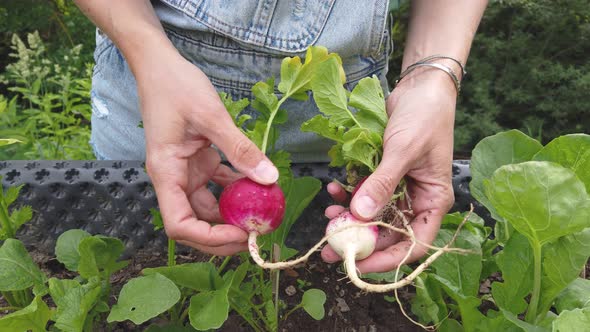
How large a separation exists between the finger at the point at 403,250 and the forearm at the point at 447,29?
12.5 inches

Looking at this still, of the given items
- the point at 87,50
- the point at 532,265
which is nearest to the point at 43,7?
the point at 87,50

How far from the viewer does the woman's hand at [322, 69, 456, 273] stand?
799 millimetres

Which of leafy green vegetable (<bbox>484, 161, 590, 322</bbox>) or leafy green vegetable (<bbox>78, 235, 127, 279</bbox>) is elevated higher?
leafy green vegetable (<bbox>484, 161, 590, 322</bbox>)

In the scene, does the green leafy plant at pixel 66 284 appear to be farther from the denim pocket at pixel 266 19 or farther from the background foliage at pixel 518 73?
the background foliage at pixel 518 73

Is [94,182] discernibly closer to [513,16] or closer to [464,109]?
[464,109]

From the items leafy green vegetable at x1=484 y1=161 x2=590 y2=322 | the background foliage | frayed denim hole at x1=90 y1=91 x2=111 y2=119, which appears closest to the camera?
leafy green vegetable at x1=484 y1=161 x2=590 y2=322

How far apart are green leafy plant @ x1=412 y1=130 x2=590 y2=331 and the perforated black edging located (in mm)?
263

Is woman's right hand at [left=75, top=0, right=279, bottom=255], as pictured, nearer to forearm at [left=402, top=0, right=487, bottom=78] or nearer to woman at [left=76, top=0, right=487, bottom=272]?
woman at [left=76, top=0, right=487, bottom=272]

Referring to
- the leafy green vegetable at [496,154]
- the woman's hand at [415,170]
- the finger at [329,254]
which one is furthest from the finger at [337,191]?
the leafy green vegetable at [496,154]

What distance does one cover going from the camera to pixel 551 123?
2758mm

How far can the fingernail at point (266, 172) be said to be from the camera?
81 cm

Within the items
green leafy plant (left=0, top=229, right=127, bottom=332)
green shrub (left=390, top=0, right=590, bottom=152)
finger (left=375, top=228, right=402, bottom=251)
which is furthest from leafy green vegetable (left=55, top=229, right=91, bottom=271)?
green shrub (left=390, top=0, right=590, bottom=152)

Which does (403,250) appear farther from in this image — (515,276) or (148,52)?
(148,52)

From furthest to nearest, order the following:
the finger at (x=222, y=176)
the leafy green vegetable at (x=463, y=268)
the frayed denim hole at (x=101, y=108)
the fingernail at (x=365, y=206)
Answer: the frayed denim hole at (x=101, y=108) < the finger at (x=222, y=176) < the leafy green vegetable at (x=463, y=268) < the fingernail at (x=365, y=206)
